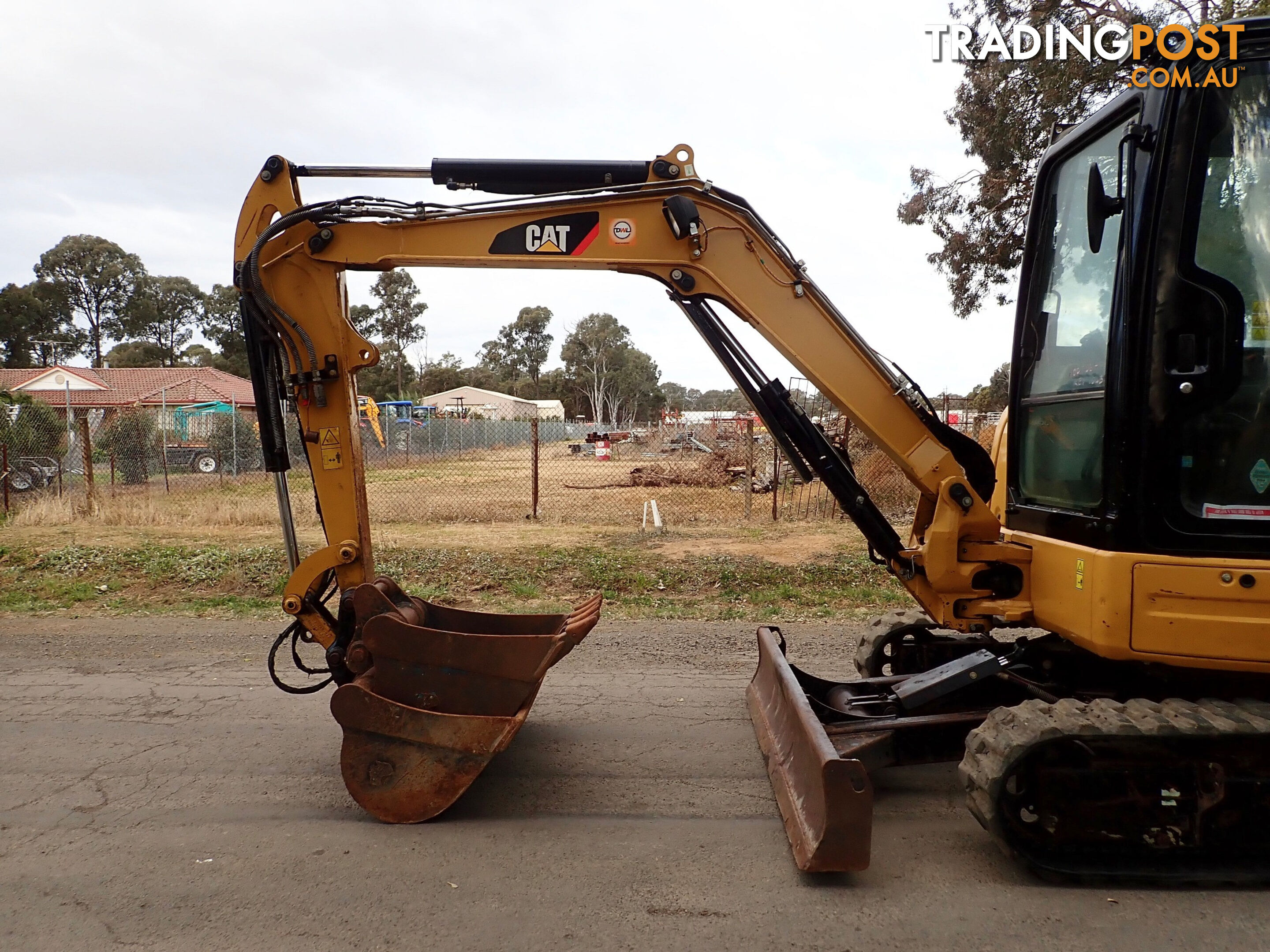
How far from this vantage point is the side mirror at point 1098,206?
3.29 meters

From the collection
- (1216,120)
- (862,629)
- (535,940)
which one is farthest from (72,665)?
(1216,120)

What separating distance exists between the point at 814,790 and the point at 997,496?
79.5 inches

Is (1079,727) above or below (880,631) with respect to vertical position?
above

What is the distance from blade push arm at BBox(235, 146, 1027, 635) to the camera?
4.09m

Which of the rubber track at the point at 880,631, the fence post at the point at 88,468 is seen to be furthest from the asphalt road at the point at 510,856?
the fence post at the point at 88,468

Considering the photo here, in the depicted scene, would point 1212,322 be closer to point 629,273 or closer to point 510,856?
point 629,273

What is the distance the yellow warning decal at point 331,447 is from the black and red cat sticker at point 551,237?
120cm

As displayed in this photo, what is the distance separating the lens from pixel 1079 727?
3.17m

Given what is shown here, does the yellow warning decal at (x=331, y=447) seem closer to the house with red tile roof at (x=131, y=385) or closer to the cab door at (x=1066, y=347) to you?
the cab door at (x=1066, y=347)

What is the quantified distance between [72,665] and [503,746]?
432 cm

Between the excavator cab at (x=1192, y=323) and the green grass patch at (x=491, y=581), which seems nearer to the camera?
the excavator cab at (x=1192, y=323)

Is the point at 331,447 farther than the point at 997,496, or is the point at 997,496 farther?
the point at 997,496

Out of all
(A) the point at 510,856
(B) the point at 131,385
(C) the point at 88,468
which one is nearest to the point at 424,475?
(C) the point at 88,468

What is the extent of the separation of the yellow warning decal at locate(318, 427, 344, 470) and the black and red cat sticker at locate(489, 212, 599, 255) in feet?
3.94
